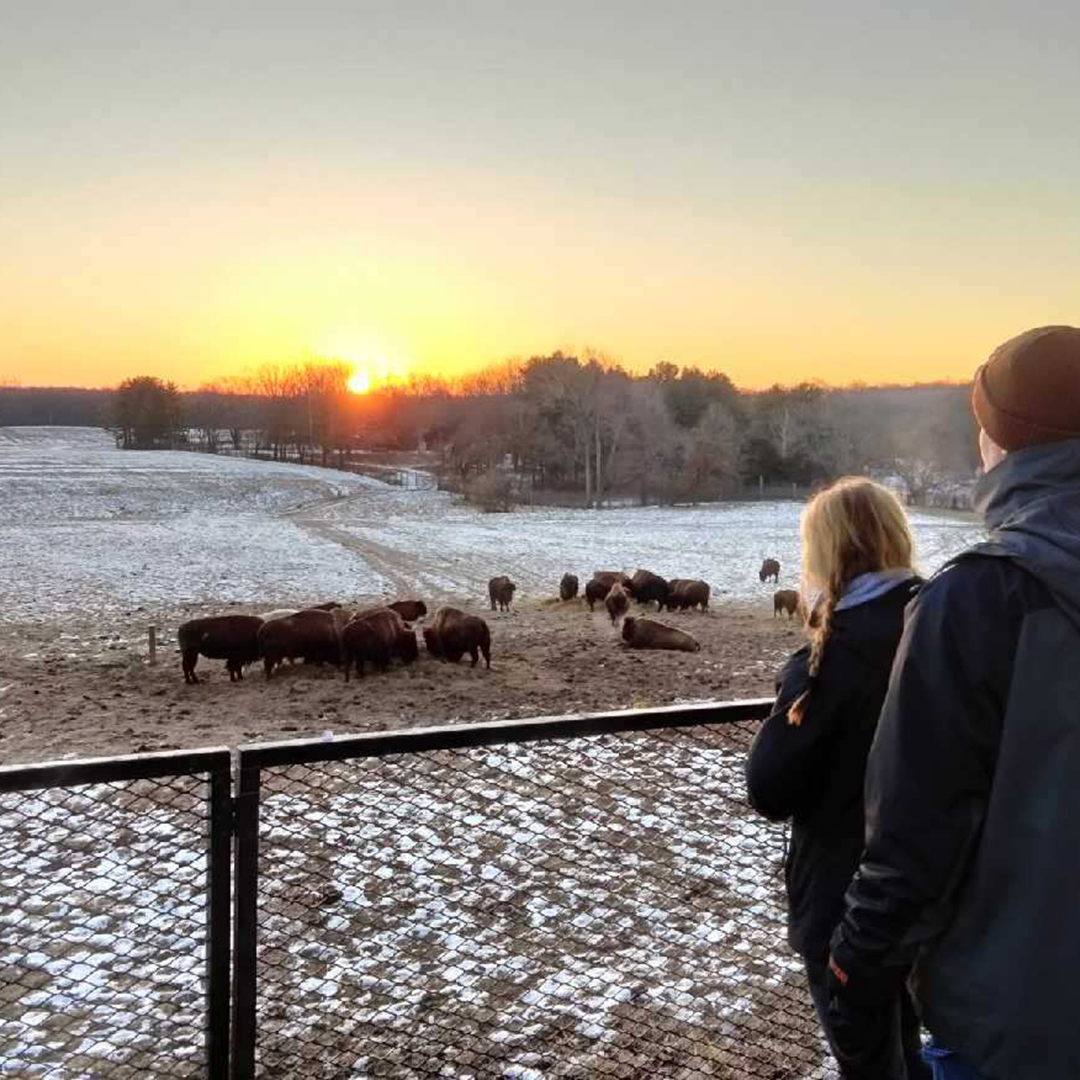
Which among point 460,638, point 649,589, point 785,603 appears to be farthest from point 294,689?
point 785,603

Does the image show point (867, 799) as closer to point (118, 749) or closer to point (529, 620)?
point (118, 749)

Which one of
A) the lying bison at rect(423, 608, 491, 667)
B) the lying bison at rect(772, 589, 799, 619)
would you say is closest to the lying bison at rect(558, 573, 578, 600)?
the lying bison at rect(772, 589, 799, 619)

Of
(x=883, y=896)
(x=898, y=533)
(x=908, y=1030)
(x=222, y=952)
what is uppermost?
(x=898, y=533)

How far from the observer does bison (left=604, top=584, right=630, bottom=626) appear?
20.4m

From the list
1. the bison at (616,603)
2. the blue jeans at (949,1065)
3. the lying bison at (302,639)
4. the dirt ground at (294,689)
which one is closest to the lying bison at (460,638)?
the dirt ground at (294,689)

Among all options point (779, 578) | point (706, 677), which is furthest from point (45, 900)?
point (779, 578)

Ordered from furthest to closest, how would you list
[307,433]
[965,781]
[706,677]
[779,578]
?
[307,433], [779,578], [706,677], [965,781]

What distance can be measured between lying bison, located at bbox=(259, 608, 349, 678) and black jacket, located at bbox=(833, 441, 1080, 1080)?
13.1m

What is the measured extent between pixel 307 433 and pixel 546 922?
11238 centimetres

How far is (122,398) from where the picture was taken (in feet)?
372

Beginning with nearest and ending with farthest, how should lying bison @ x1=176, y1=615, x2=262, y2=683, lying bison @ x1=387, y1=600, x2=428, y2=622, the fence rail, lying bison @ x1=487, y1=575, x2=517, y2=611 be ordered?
the fence rail → lying bison @ x1=176, y1=615, x2=262, y2=683 → lying bison @ x1=387, y1=600, x2=428, y2=622 → lying bison @ x1=487, y1=575, x2=517, y2=611

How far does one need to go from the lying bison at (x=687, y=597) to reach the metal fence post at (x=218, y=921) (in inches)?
802

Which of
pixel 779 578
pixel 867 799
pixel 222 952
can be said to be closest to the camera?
pixel 867 799

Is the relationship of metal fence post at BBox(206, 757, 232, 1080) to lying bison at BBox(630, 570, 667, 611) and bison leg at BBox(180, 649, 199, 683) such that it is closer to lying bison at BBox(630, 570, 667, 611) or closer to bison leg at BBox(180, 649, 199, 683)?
bison leg at BBox(180, 649, 199, 683)
